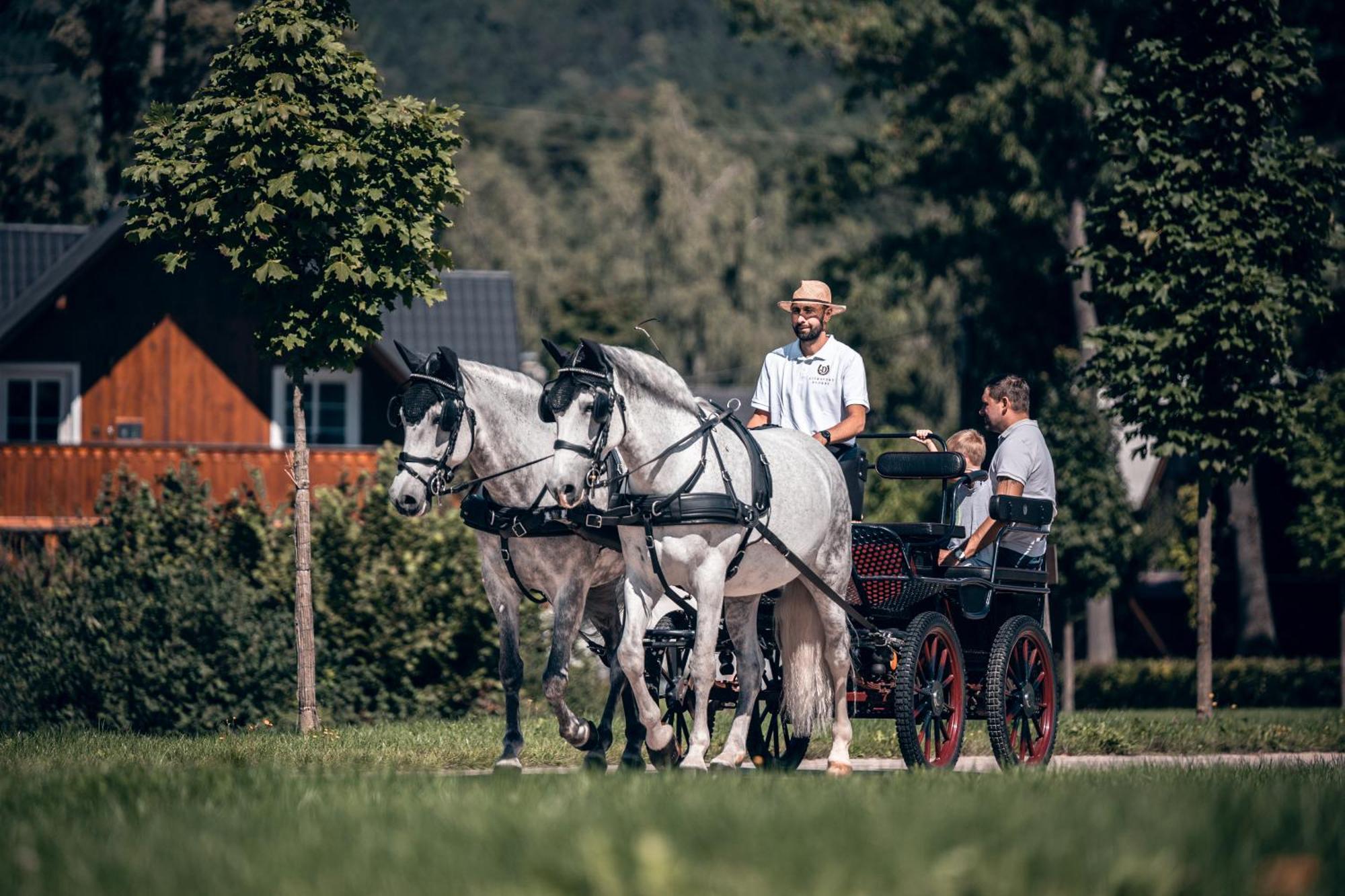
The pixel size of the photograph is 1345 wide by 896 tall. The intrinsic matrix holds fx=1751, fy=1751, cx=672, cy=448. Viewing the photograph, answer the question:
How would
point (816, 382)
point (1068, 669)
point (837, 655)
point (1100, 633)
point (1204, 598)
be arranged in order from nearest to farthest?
1. point (837, 655)
2. point (816, 382)
3. point (1204, 598)
4. point (1068, 669)
5. point (1100, 633)

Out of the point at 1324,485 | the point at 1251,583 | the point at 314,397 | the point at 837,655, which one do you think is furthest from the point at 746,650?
the point at 1251,583

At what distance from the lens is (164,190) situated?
1327 centimetres

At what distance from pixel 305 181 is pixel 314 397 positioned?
55.6 feet

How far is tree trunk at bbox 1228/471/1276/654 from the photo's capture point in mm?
33250

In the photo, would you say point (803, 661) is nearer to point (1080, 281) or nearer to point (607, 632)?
point (607, 632)

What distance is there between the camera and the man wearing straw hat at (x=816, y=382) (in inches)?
436

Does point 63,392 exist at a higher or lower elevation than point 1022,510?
higher

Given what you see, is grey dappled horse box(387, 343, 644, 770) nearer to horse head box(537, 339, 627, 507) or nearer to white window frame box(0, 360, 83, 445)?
horse head box(537, 339, 627, 507)

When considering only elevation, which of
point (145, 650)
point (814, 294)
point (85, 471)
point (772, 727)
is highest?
point (814, 294)

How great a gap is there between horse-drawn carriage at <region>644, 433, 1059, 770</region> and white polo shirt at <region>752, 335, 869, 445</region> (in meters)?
0.39

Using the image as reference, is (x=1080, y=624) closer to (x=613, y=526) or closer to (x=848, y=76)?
(x=848, y=76)

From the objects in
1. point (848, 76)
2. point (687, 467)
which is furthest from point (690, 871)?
point (848, 76)

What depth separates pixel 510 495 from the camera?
35.1ft

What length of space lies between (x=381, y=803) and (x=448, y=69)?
117 meters
